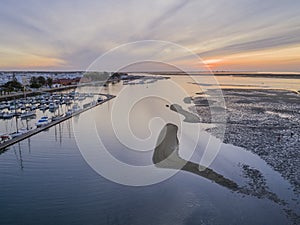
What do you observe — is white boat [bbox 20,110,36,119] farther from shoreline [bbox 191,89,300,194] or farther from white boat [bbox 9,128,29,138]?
shoreline [bbox 191,89,300,194]

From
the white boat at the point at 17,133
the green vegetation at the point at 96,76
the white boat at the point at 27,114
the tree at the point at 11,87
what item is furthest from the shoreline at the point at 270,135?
the green vegetation at the point at 96,76

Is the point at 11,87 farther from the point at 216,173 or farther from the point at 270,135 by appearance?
the point at 270,135

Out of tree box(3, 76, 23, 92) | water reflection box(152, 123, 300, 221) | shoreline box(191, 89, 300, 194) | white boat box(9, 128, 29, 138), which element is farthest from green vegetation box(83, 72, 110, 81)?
water reflection box(152, 123, 300, 221)

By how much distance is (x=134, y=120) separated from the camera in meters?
20.8

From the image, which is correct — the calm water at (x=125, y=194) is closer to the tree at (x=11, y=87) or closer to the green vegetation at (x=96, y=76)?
the tree at (x=11, y=87)

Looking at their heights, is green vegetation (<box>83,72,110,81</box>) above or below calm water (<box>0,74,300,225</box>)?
above

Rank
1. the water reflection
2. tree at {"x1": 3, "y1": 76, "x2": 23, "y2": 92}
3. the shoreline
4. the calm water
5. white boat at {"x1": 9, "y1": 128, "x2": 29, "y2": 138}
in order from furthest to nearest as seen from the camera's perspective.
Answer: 1. tree at {"x1": 3, "y1": 76, "x2": 23, "y2": 92}
2. white boat at {"x1": 9, "y1": 128, "x2": 29, "y2": 138}
3. the shoreline
4. the water reflection
5. the calm water

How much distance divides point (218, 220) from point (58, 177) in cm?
690

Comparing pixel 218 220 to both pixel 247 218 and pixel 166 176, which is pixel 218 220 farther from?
pixel 166 176

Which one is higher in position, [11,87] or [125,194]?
[11,87]

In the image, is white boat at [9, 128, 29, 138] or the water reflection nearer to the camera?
the water reflection

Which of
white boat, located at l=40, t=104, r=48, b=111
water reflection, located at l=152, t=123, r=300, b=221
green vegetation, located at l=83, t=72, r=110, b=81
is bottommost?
water reflection, located at l=152, t=123, r=300, b=221

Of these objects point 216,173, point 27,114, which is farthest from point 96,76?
point 216,173

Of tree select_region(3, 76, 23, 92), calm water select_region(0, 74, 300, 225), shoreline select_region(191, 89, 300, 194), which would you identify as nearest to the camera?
calm water select_region(0, 74, 300, 225)
